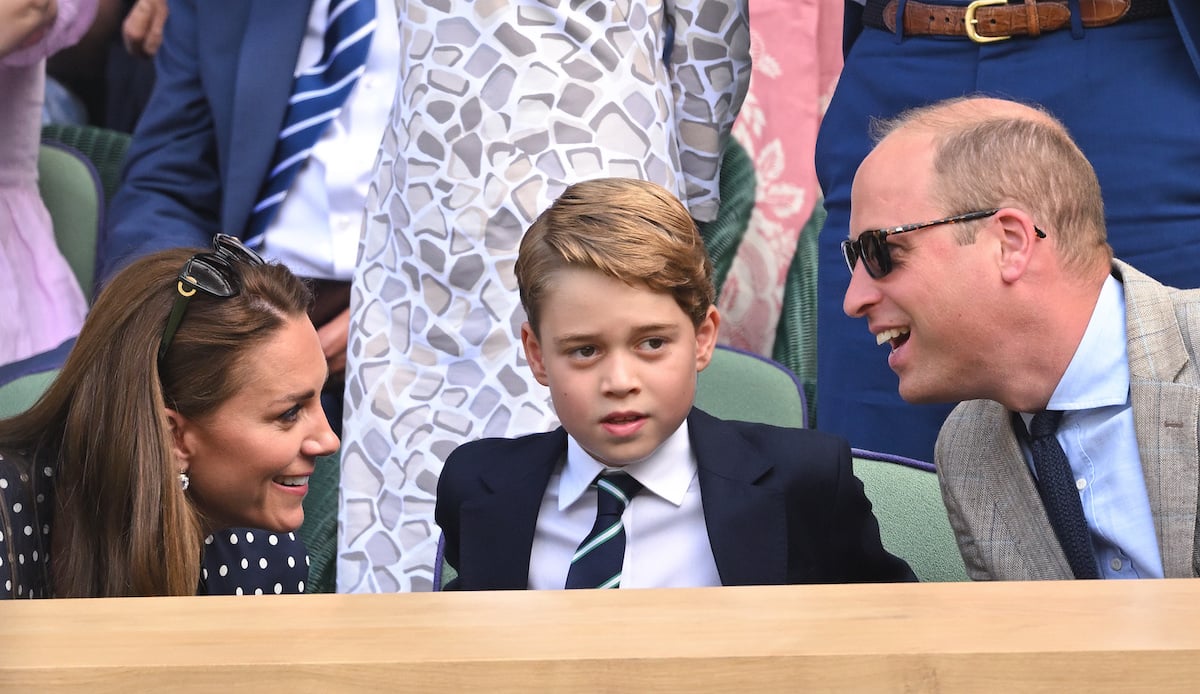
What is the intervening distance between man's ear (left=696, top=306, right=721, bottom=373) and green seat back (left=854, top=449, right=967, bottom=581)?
10.6 inches

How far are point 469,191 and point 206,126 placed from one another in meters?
1.23

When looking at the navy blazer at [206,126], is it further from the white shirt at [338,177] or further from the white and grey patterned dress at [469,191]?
the white and grey patterned dress at [469,191]

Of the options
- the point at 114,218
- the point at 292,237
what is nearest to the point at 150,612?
the point at 292,237

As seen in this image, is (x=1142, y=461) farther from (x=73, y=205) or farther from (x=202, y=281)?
(x=73, y=205)

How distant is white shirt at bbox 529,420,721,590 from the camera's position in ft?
5.67

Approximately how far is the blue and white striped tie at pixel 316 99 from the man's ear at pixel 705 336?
1.46m

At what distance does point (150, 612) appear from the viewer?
2.98ft

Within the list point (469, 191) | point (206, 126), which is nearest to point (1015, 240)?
point (469, 191)

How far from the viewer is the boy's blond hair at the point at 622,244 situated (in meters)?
1.72

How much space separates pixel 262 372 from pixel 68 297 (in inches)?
50.8

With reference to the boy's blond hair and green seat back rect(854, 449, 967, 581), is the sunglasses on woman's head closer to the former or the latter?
the boy's blond hair

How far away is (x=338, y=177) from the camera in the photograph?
3010 millimetres

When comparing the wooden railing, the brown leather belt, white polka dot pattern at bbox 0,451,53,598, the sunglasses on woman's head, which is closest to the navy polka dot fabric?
white polka dot pattern at bbox 0,451,53,598

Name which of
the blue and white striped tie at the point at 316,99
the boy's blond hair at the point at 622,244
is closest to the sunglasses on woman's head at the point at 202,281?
the boy's blond hair at the point at 622,244
